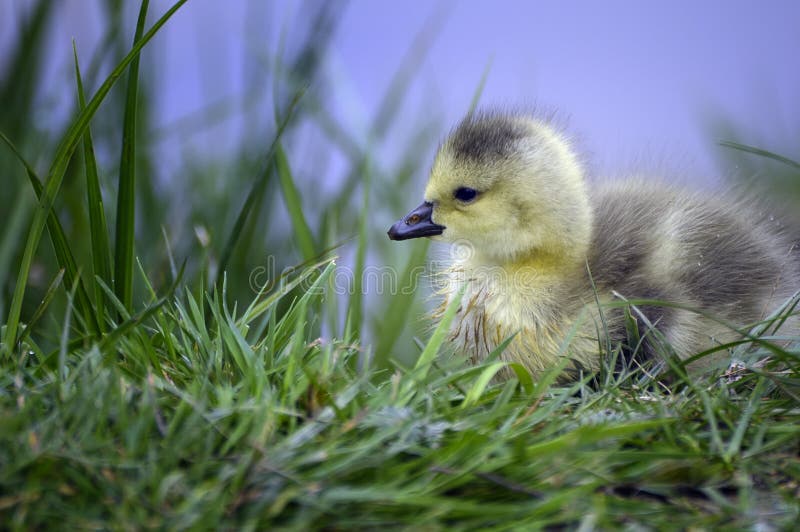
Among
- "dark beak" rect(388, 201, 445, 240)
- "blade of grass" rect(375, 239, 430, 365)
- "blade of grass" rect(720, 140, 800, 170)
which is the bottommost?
"blade of grass" rect(375, 239, 430, 365)

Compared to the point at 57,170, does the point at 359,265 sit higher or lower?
lower

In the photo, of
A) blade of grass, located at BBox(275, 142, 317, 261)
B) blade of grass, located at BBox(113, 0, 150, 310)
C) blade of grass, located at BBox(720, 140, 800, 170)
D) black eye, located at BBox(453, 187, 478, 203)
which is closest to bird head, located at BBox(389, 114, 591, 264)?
black eye, located at BBox(453, 187, 478, 203)

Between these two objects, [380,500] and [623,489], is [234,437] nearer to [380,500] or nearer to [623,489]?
[380,500]

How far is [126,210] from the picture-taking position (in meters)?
1.95

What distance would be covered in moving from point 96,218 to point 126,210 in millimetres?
78

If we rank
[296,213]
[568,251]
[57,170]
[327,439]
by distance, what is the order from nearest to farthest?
[327,439], [57,170], [568,251], [296,213]

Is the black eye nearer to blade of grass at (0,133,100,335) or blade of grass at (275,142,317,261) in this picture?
blade of grass at (275,142,317,261)

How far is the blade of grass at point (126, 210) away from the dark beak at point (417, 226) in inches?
30.7

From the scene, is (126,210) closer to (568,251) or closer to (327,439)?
(327,439)

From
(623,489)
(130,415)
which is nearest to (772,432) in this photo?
(623,489)

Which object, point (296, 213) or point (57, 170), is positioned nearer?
point (57, 170)

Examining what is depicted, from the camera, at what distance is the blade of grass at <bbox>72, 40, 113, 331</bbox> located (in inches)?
72.2

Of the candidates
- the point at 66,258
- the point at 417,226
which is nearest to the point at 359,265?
the point at 417,226

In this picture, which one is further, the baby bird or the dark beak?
the dark beak
